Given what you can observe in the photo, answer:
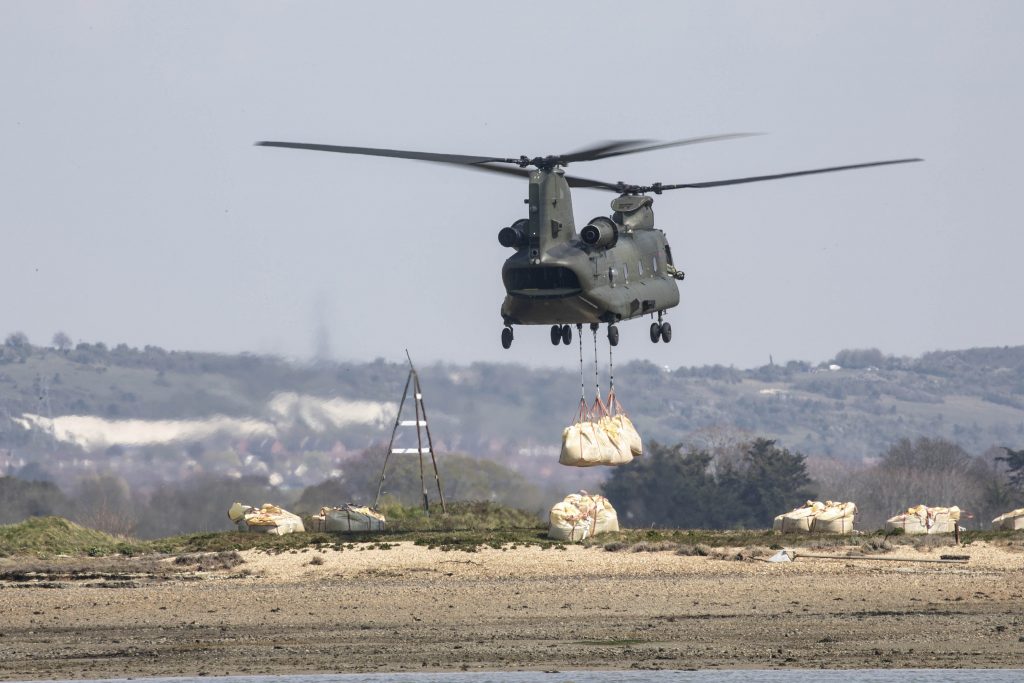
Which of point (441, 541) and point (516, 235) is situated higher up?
point (516, 235)

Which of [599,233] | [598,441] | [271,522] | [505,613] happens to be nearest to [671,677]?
[505,613]

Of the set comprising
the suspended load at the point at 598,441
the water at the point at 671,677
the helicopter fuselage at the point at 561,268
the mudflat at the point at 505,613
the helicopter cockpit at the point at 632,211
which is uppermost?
the helicopter cockpit at the point at 632,211

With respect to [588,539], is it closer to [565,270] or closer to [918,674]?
[565,270]

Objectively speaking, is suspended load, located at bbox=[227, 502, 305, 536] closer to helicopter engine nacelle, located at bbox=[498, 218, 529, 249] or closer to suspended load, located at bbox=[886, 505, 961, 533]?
helicopter engine nacelle, located at bbox=[498, 218, 529, 249]

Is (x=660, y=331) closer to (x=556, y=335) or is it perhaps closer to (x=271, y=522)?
(x=556, y=335)

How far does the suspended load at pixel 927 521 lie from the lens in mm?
46188

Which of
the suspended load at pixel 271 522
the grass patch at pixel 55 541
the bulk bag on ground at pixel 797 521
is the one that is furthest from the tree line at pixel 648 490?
the bulk bag on ground at pixel 797 521

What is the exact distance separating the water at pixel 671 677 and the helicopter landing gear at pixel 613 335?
13595mm

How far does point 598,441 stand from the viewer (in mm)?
45500

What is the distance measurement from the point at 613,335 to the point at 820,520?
7567 mm

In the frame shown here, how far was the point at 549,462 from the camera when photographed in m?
79.1

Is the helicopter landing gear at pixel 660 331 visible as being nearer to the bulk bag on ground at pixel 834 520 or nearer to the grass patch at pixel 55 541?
the bulk bag on ground at pixel 834 520

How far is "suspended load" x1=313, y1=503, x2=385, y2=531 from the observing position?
49.1 metres

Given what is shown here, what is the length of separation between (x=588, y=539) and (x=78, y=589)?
38.1 feet
